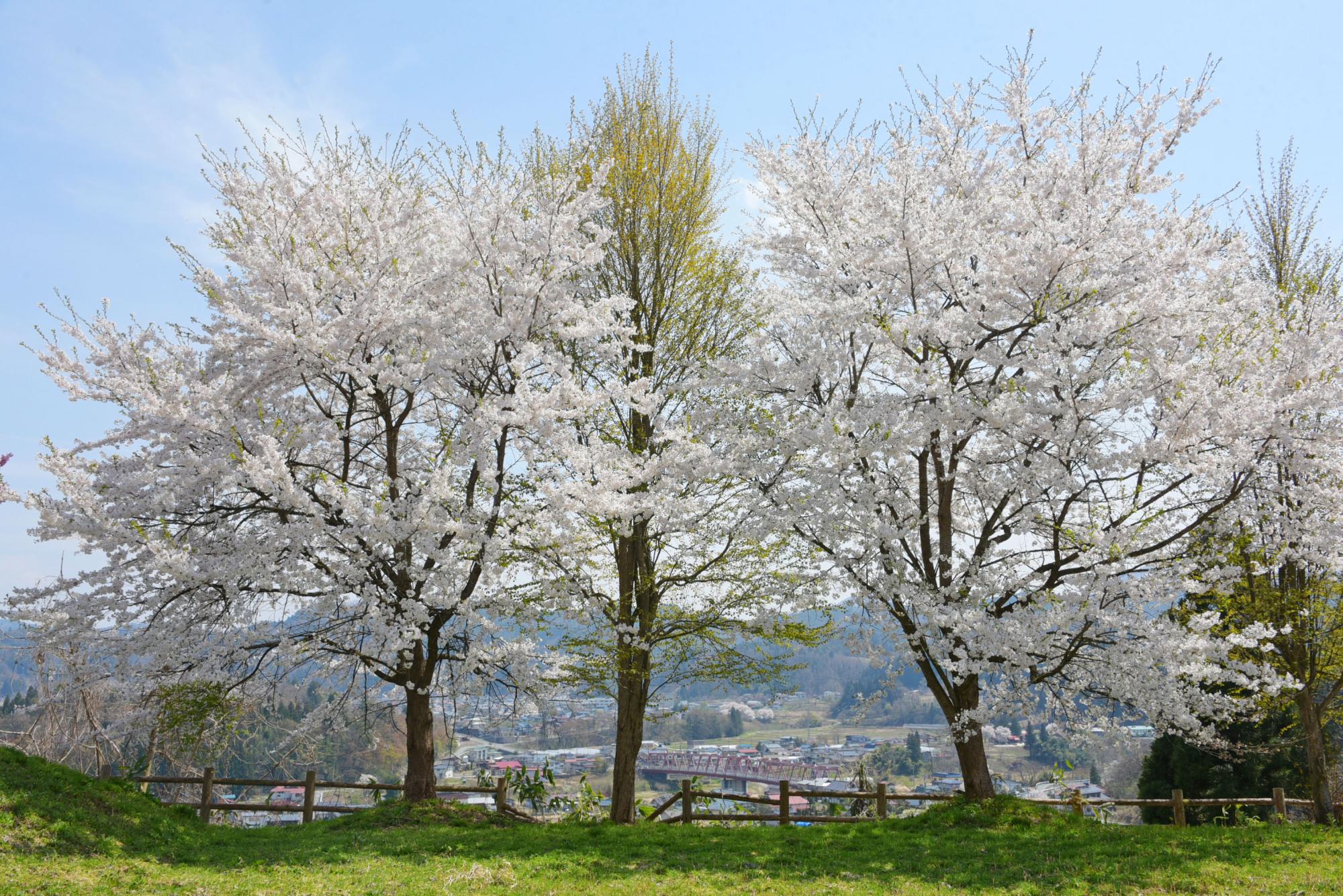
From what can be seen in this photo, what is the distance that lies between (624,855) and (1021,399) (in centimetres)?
725

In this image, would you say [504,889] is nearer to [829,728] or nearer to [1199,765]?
[1199,765]

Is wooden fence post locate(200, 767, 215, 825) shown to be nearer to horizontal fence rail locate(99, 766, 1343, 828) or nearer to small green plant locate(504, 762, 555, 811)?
horizontal fence rail locate(99, 766, 1343, 828)

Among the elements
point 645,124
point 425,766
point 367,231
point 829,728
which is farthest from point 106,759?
point 829,728

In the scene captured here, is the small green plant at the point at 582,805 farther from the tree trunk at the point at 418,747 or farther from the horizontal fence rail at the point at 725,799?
the tree trunk at the point at 418,747

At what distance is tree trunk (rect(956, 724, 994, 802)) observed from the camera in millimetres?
11594

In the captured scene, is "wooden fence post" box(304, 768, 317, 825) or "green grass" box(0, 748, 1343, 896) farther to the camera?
"wooden fence post" box(304, 768, 317, 825)

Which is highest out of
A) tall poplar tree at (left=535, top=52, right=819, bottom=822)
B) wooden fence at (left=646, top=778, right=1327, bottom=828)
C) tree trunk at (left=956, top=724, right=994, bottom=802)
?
tall poplar tree at (left=535, top=52, right=819, bottom=822)

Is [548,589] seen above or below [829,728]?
above

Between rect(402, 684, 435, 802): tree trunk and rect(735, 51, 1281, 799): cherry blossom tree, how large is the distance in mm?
6236

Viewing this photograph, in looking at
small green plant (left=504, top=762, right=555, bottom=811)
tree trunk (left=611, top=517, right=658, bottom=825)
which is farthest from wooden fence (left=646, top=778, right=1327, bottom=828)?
small green plant (left=504, top=762, right=555, bottom=811)

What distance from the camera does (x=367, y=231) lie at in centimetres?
1188

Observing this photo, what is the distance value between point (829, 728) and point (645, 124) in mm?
54806

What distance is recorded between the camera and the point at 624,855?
9.47 m

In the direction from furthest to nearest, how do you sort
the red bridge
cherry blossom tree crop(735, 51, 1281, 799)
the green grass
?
the red bridge, cherry blossom tree crop(735, 51, 1281, 799), the green grass
